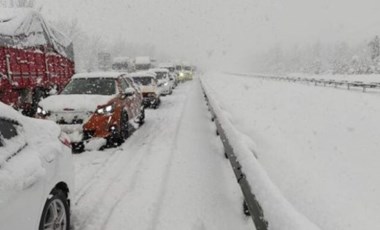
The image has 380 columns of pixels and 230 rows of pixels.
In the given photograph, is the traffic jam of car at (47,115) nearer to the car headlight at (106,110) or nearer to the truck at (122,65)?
the car headlight at (106,110)

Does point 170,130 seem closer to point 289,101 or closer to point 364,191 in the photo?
point 364,191

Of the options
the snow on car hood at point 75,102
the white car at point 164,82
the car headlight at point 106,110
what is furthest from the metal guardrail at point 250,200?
the white car at point 164,82

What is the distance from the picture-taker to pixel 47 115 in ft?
30.3

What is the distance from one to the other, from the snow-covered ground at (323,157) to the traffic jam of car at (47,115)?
1979 millimetres

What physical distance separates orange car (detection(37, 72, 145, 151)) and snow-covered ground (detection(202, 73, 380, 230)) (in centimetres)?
248

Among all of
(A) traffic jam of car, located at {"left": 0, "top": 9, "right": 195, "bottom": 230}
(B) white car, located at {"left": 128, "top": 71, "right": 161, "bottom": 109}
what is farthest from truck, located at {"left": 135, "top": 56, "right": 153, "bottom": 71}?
(B) white car, located at {"left": 128, "top": 71, "right": 161, "bottom": 109}

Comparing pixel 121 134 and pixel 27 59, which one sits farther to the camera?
pixel 27 59

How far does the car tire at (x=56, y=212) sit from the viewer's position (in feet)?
13.2

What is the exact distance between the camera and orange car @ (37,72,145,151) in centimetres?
916

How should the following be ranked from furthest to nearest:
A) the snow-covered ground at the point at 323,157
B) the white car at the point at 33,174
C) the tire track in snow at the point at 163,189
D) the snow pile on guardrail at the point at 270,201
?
the snow-covered ground at the point at 323,157 < the tire track in snow at the point at 163,189 < the white car at the point at 33,174 < the snow pile on guardrail at the point at 270,201

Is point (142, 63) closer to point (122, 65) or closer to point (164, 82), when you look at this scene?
point (122, 65)

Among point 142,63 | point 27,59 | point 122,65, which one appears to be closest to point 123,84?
point 27,59

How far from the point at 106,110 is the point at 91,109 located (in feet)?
1.38

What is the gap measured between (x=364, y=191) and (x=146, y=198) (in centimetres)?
427
